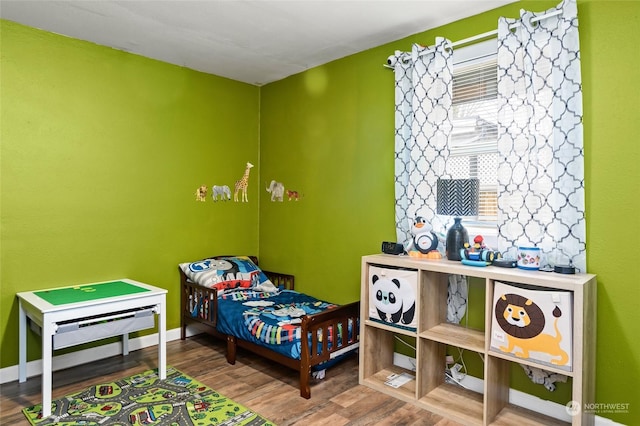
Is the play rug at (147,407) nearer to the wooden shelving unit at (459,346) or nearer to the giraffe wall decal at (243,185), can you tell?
the wooden shelving unit at (459,346)

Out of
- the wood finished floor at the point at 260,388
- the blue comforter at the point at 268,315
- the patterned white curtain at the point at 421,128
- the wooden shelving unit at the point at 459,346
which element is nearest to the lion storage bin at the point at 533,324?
the wooden shelving unit at the point at 459,346

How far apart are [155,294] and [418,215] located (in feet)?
6.29

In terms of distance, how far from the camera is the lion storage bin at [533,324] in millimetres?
1973

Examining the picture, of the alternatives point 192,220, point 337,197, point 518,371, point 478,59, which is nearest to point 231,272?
point 192,220

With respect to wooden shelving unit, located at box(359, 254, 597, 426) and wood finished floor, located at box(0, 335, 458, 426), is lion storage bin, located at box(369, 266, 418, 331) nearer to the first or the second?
wooden shelving unit, located at box(359, 254, 597, 426)

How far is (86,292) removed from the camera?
2.86 metres

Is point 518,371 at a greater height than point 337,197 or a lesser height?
lesser

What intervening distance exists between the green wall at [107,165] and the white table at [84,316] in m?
0.19

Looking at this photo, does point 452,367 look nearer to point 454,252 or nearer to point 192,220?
point 454,252

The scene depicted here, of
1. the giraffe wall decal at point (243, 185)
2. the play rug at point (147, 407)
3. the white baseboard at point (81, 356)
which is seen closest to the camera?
the play rug at point (147, 407)

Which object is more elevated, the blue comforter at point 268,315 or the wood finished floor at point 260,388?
the blue comforter at point 268,315

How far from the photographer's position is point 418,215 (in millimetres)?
2881

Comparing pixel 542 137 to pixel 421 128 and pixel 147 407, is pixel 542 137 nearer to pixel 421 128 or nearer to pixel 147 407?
pixel 421 128

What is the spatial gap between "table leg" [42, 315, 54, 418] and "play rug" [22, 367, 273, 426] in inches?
3.0
